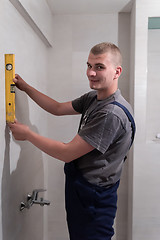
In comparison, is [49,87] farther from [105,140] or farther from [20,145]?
[105,140]

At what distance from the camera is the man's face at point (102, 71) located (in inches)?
42.7

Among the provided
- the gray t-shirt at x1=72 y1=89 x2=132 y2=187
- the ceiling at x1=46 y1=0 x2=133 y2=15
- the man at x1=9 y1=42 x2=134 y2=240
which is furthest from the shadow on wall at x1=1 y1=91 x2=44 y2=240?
the ceiling at x1=46 y1=0 x2=133 y2=15

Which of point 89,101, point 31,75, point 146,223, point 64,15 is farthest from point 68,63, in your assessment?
point 146,223

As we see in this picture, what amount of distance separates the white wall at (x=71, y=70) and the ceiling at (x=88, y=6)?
2.1 inches

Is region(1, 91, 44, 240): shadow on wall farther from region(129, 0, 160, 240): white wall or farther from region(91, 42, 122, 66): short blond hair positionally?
region(129, 0, 160, 240): white wall

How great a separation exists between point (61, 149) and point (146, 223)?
50.6 inches

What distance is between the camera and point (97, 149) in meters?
1.03

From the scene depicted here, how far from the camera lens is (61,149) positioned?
1.02 m

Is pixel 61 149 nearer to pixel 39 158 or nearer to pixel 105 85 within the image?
pixel 105 85

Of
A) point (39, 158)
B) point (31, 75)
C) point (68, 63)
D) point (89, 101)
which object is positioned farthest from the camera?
point (68, 63)

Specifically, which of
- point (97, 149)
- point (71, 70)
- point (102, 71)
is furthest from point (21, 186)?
point (71, 70)

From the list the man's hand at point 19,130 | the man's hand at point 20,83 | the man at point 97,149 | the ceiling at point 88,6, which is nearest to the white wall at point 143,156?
the ceiling at point 88,6

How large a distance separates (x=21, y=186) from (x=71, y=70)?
3.66 ft

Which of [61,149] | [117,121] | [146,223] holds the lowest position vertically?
[146,223]
